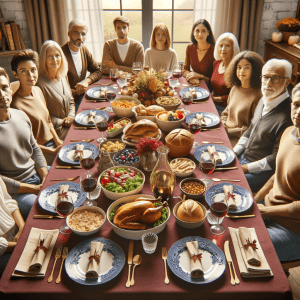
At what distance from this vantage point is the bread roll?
1.24 metres

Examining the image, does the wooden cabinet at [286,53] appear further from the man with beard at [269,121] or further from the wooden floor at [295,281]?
the wooden floor at [295,281]

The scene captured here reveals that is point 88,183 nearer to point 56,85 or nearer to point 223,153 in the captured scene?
point 223,153

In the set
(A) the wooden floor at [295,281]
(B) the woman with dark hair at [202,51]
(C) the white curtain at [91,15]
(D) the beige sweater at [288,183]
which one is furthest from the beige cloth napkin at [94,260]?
(C) the white curtain at [91,15]

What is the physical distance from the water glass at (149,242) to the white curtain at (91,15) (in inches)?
152

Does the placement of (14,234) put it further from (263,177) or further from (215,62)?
(215,62)

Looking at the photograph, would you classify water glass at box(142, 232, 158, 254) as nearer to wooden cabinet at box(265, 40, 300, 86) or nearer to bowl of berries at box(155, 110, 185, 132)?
bowl of berries at box(155, 110, 185, 132)

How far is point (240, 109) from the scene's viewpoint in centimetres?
240

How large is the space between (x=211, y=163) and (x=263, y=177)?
0.75 meters

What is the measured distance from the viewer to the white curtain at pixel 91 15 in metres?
4.16

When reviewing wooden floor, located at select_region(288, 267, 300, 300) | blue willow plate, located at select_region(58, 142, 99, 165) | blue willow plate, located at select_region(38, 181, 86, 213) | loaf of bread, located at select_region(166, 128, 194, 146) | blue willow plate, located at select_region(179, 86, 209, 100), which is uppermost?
loaf of bread, located at select_region(166, 128, 194, 146)

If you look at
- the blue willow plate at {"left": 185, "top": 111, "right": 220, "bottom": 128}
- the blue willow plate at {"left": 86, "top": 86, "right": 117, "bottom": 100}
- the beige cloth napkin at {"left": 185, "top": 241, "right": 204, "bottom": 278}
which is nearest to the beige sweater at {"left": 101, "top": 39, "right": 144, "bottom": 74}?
the blue willow plate at {"left": 86, "top": 86, "right": 117, "bottom": 100}

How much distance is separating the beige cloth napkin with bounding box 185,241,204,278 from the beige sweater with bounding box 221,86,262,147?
1.48 meters

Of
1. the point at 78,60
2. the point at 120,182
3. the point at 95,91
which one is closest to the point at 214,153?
the point at 120,182

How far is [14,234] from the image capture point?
5.24 ft
